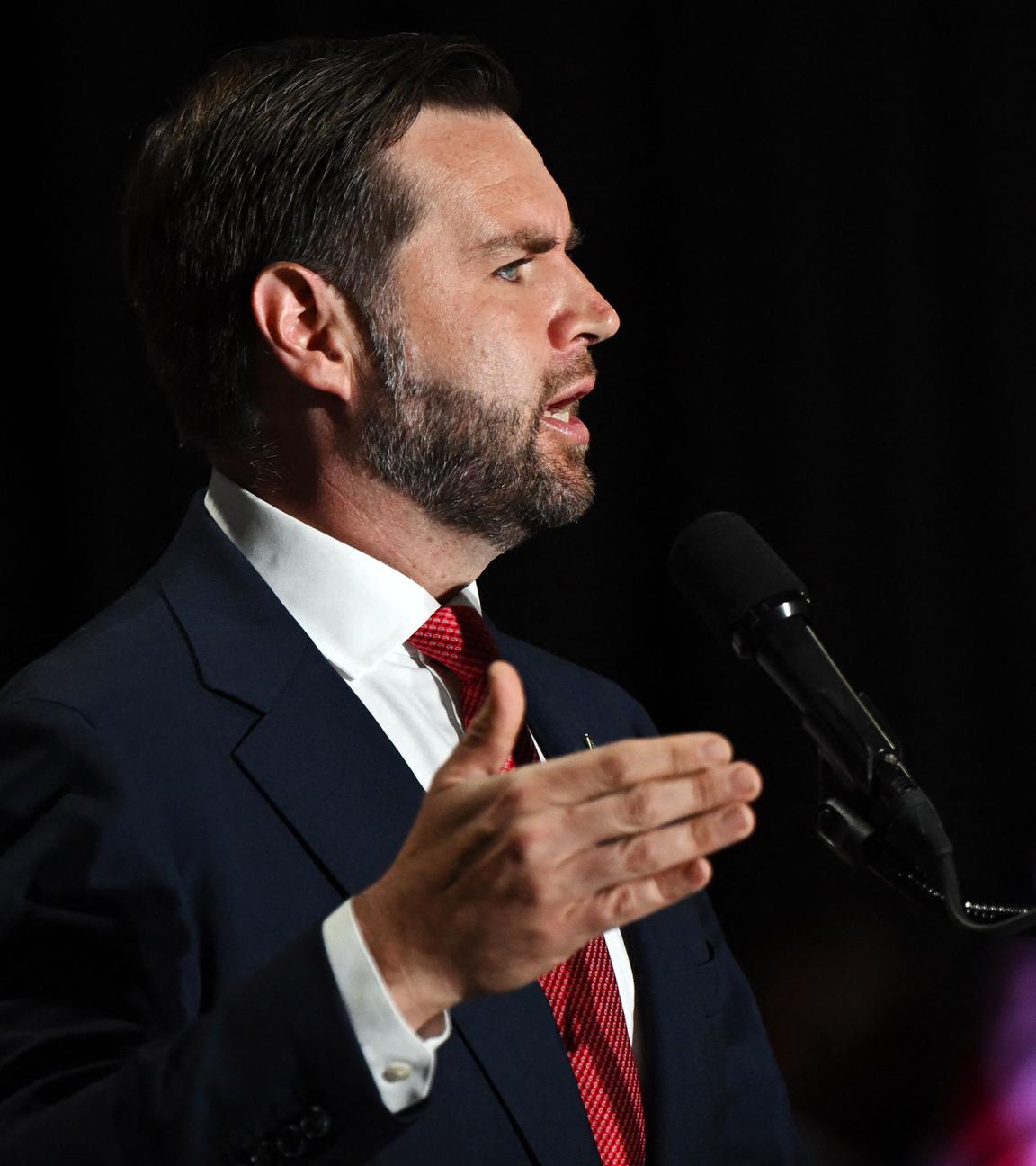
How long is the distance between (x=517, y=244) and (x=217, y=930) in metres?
0.83

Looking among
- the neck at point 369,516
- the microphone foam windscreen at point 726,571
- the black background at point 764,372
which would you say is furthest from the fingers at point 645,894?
the black background at point 764,372

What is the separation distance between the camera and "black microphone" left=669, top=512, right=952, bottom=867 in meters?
1.06

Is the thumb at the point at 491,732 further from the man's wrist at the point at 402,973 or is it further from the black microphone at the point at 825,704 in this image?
the black microphone at the point at 825,704

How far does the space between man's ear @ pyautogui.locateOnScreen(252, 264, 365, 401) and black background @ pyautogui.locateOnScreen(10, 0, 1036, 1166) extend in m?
0.68

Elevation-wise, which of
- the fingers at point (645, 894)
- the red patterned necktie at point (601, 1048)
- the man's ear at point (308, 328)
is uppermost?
the man's ear at point (308, 328)

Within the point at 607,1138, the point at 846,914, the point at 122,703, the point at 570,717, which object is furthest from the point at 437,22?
the point at 607,1138

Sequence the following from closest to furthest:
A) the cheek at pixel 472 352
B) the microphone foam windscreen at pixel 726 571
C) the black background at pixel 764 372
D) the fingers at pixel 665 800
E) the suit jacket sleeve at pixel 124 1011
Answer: the fingers at pixel 665 800
the suit jacket sleeve at pixel 124 1011
the microphone foam windscreen at pixel 726 571
the cheek at pixel 472 352
the black background at pixel 764 372

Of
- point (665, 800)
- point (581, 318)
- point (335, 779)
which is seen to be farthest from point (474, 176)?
point (665, 800)

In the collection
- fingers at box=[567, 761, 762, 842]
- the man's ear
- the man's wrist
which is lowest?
the man's wrist

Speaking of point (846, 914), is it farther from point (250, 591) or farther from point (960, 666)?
point (250, 591)

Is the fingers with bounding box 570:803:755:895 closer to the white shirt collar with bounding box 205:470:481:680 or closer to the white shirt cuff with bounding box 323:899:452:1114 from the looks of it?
the white shirt cuff with bounding box 323:899:452:1114

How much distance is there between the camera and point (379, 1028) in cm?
96

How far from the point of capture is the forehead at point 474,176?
1.60 metres

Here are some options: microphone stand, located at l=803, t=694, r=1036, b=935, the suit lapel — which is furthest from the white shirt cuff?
microphone stand, located at l=803, t=694, r=1036, b=935
